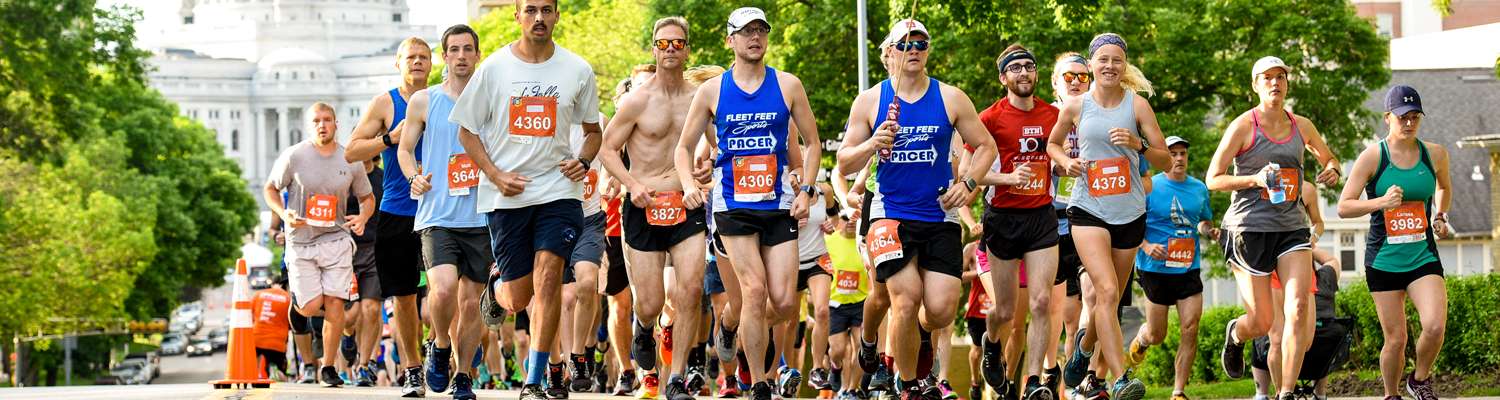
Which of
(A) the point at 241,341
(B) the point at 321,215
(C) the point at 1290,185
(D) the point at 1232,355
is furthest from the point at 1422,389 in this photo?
(B) the point at 321,215

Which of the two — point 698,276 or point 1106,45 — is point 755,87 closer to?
point 698,276

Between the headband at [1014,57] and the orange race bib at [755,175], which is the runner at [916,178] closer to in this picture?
the orange race bib at [755,175]

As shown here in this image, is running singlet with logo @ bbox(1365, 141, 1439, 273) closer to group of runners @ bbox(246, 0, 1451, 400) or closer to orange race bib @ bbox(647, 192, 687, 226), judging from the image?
group of runners @ bbox(246, 0, 1451, 400)

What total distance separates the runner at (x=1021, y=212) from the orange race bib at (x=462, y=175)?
101 inches

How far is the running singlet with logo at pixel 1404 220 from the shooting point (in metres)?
12.6

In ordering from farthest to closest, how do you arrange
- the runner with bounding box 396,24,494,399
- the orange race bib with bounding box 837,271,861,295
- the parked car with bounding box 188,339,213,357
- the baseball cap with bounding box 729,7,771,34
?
the parked car with bounding box 188,339,213,357 → the orange race bib with bounding box 837,271,861,295 → the runner with bounding box 396,24,494,399 → the baseball cap with bounding box 729,7,771,34

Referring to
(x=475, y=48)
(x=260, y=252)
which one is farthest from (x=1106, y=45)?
(x=260, y=252)

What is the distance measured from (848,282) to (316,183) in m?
3.84

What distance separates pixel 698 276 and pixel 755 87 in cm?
102

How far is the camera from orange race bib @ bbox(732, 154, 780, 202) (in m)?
11.1

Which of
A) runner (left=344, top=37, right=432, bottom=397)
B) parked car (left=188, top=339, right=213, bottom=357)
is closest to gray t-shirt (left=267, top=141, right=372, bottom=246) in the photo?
runner (left=344, top=37, right=432, bottom=397)

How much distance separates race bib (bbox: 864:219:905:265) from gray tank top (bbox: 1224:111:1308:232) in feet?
7.21

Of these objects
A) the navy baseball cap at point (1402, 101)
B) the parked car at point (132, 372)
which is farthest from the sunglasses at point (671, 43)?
the parked car at point (132, 372)

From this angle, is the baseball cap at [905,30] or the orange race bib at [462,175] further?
the orange race bib at [462,175]
